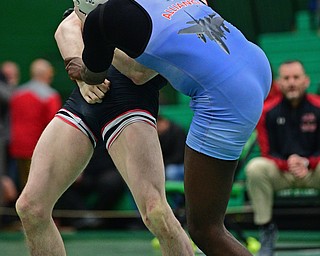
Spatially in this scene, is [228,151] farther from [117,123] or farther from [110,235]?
[110,235]

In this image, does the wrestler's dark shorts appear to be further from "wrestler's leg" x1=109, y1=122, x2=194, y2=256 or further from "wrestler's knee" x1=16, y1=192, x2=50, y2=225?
"wrestler's knee" x1=16, y1=192, x2=50, y2=225

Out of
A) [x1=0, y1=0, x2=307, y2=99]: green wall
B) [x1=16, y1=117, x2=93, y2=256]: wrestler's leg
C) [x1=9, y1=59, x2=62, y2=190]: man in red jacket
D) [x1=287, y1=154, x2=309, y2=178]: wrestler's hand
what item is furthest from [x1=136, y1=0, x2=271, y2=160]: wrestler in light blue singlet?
[x1=0, y1=0, x2=307, y2=99]: green wall

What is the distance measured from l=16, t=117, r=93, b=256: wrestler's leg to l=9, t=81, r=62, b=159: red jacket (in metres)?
5.84

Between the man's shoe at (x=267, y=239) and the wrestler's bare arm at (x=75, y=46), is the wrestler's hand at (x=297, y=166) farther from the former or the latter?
the wrestler's bare arm at (x=75, y=46)

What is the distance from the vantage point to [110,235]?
32.2 feet

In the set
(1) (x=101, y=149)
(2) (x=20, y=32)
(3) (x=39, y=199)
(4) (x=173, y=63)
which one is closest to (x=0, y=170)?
(1) (x=101, y=149)

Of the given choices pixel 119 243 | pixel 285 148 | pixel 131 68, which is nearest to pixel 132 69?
pixel 131 68

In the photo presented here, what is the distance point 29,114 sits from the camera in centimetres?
1043

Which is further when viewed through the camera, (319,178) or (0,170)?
(0,170)

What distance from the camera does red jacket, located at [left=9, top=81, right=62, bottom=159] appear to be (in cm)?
1037

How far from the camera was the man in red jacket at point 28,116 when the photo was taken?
34.0 feet

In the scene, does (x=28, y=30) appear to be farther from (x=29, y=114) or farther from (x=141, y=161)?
(x=141, y=161)

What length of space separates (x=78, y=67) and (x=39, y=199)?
2.12 ft

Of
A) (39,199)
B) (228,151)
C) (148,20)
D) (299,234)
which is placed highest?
(148,20)
